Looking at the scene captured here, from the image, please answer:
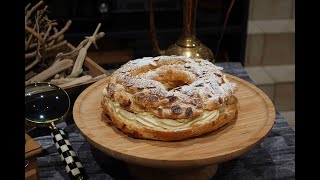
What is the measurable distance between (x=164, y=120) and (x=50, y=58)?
0.63m

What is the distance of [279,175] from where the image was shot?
0.93m

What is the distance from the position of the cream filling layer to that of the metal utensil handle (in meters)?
0.14

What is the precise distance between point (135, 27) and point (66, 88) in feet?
3.89

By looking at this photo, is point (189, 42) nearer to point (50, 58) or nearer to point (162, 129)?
point (50, 58)

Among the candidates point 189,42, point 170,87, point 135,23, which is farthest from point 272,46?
point 170,87

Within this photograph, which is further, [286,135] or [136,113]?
[286,135]

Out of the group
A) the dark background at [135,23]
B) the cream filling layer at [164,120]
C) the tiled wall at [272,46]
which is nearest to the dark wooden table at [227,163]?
the cream filling layer at [164,120]

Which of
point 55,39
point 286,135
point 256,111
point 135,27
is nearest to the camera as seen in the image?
point 256,111

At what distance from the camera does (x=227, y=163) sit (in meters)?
0.96

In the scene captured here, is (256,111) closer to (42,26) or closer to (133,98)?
(133,98)

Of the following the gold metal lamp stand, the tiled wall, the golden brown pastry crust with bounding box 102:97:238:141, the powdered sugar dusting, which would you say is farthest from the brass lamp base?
the tiled wall

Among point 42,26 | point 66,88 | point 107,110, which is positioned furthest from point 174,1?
point 107,110

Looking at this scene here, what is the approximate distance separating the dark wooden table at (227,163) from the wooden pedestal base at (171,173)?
0.11 feet

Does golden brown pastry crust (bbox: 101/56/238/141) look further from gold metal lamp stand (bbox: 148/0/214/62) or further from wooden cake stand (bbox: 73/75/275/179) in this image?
gold metal lamp stand (bbox: 148/0/214/62)
